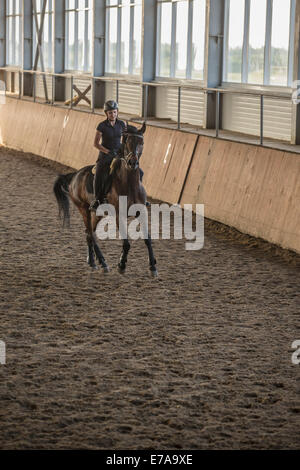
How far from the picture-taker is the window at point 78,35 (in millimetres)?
35531

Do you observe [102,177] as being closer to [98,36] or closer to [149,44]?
[149,44]

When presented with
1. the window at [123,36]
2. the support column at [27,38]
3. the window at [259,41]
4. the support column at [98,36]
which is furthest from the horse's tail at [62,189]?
the support column at [27,38]

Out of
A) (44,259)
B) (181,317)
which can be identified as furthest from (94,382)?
(44,259)

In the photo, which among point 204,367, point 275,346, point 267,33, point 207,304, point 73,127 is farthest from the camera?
point 73,127

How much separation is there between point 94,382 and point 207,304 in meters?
3.04

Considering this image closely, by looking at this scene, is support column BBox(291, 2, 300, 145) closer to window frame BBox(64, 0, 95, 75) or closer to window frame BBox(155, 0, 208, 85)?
window frame BBox(155, 0, 208, 85)

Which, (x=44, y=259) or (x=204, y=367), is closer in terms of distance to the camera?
(x=204, y=367)

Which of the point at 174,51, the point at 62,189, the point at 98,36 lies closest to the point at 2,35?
the point at 98,36

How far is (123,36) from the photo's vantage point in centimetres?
3180

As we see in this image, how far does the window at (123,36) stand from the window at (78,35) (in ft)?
7.81

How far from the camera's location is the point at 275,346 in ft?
27.3

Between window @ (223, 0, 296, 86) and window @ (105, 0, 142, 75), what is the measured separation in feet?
25.1

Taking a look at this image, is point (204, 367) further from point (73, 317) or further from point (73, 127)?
point (73, 127)
